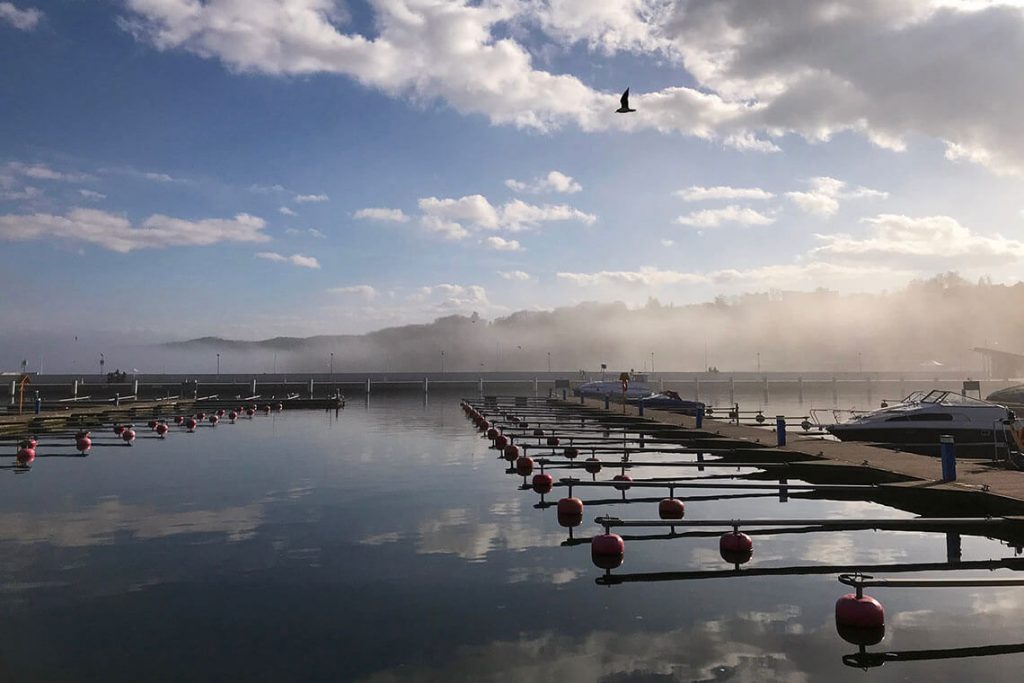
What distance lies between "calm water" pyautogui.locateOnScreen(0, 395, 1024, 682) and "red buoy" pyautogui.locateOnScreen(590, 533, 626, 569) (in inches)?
15.4

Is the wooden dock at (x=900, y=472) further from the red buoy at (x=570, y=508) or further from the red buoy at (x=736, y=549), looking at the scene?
the red buoy at (x=570, y=508)

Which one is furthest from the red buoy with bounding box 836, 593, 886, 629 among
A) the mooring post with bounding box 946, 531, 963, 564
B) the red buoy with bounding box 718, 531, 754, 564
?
the mooring post with bounding box 946, 531, 963, 564

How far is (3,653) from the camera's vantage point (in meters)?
12.5

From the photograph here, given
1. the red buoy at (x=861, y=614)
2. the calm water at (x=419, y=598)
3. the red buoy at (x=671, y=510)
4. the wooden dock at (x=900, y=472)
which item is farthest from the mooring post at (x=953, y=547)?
the red buoy at (x=671, y=510)

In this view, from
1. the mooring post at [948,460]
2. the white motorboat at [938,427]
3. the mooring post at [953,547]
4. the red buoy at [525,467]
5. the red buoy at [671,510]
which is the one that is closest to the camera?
the mooring post at [953,547]

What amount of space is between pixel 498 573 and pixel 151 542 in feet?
36.6

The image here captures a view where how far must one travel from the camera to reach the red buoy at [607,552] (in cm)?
1827

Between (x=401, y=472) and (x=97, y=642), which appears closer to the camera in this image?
(x=97, y=642)

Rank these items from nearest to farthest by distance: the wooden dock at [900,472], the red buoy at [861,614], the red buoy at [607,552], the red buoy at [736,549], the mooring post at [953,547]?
the red buoy at [861,614] → the red buoy at [607,552] → the red buoy at [736,549] → the mooring post at [953,547] → the wooden dock at [900,472]

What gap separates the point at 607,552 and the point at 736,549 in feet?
11.6

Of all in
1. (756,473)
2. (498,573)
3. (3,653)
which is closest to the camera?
(3,653)

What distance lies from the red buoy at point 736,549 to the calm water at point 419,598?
0.58m

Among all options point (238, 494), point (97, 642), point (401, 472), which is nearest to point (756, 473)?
point (401, 472)

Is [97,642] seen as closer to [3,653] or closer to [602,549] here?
[3,653]
